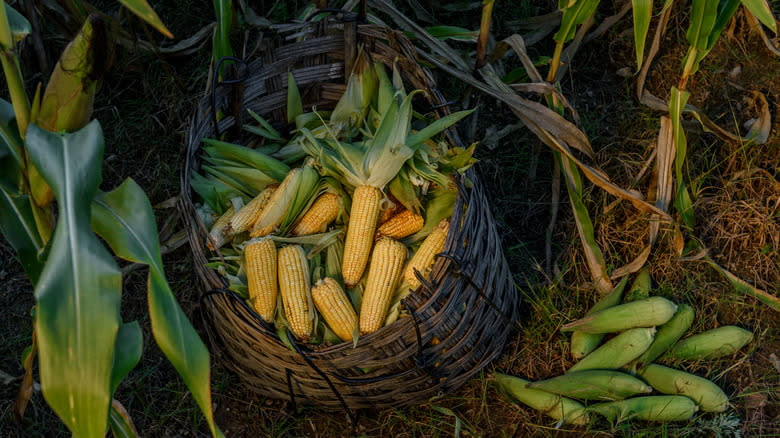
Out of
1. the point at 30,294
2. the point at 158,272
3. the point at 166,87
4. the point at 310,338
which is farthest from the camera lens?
the point at 166,87

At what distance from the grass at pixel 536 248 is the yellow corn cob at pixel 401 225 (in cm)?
45

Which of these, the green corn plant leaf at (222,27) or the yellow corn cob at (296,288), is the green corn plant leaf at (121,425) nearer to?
the yellow corn cob at (296,288)

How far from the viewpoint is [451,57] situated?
2201 millimetres

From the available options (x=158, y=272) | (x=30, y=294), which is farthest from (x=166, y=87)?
(x=158, y=272)

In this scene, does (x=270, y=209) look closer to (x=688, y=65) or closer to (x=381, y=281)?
A: (x=381, y=281)

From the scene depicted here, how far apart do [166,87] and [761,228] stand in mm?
2305

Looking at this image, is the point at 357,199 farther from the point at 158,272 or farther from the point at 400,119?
the point at 158,272

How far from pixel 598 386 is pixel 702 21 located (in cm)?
111

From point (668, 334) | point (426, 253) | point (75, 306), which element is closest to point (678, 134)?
point (668, 334)

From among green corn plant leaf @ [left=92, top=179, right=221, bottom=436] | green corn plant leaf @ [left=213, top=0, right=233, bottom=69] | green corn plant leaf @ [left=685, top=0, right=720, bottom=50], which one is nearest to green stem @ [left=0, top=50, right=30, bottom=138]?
green corn plant leaf @ [left=92, top=179, right=221, bottom=436]

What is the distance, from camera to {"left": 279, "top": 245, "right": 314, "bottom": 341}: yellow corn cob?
5.93ft

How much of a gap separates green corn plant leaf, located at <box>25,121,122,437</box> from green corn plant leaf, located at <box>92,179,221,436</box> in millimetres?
69

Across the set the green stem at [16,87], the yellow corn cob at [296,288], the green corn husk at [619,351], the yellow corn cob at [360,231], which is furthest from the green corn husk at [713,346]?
the green stem at [16,87]

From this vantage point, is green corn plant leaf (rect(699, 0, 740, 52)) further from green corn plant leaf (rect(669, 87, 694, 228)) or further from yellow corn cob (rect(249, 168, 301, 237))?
yellow corn cob (rect(249, 168, 301, 237))
